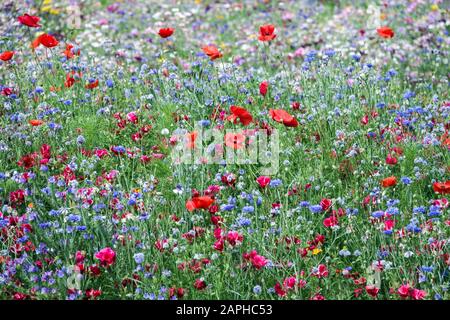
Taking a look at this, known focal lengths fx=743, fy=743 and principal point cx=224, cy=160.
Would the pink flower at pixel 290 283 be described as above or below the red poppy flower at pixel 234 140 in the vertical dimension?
below

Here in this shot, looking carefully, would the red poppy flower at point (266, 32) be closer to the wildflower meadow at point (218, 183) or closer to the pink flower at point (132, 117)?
the wildflower meadow at point (218, 183)

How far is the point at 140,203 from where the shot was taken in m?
4.10

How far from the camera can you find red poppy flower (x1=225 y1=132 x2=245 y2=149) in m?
4.34

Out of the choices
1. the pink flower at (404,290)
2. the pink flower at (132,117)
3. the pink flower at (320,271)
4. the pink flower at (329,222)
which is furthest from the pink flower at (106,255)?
the pink flower at (132,117)

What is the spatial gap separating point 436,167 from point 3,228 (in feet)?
8.48

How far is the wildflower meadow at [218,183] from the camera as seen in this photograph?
3.73 meters

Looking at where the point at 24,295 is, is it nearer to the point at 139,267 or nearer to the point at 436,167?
the point at 139,267

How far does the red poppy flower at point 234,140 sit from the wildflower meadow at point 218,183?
0.02m

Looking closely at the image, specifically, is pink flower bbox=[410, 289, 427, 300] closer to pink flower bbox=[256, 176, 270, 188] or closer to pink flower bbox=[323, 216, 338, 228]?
pink flower bbox=[323, 216, 338, 228]

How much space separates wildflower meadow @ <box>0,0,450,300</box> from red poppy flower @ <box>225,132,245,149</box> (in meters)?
0.02

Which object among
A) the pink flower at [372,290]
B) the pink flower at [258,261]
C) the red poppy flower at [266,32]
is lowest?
the pink flower at [372,290]

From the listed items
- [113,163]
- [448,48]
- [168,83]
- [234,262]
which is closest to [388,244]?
[234,262]

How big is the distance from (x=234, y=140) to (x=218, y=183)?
28 cm

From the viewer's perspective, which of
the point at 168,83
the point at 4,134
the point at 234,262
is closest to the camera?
the point at 234,262
